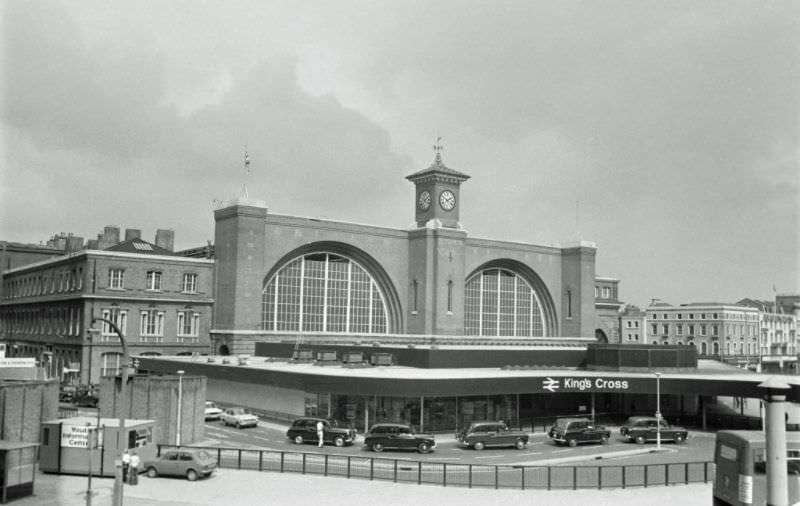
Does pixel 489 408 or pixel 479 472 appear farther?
pixel 489 408

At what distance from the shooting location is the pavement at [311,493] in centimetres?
2747

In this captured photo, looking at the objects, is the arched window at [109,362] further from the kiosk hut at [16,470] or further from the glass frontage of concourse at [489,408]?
the kiosk hut at [16,470]

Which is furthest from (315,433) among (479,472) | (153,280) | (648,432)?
(153,280)

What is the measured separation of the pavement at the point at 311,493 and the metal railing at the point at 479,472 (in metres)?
0.62

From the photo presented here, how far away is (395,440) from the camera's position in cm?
3978

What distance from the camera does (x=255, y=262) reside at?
70.2 metres

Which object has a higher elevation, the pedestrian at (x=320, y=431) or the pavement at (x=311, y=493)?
the pedestrian at (x=320, y=431)

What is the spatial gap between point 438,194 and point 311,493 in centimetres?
5815

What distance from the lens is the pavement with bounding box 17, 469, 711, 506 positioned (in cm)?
2747

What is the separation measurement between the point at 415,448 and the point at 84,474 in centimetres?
1566

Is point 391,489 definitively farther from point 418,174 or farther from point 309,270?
point 418,174

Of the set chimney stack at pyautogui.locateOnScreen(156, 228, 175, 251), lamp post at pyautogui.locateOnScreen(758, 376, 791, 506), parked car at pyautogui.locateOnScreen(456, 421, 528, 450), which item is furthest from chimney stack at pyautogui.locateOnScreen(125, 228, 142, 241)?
lamp post at pyautogui.locateOnScreen(758, 376, 791, 506)

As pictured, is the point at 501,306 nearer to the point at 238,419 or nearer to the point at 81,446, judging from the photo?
the point at 238,419

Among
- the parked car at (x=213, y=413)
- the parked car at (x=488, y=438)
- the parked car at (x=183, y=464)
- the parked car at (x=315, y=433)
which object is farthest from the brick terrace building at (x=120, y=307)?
the parked car at (x=183, y=464)
